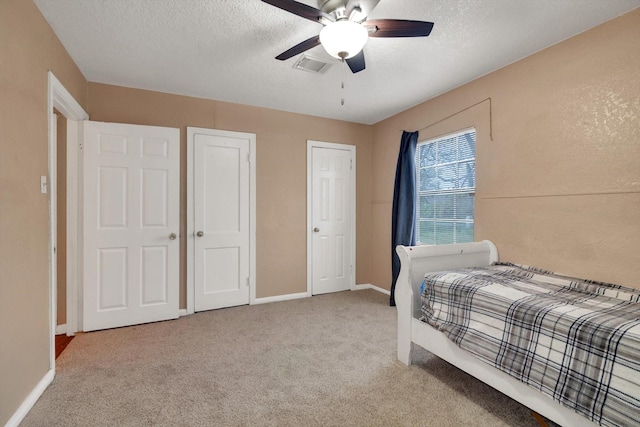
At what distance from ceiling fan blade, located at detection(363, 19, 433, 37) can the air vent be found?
0.95 meters

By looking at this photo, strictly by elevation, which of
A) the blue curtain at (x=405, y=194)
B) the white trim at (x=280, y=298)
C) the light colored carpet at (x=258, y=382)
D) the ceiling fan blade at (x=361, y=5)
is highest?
the ceiling fan blade at (x=361, y=5)

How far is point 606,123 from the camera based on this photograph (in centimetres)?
201

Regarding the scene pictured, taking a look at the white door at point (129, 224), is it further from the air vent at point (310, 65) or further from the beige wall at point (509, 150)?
the air vent at point (310, 65)

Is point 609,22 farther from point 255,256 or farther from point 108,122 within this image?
point 108,122

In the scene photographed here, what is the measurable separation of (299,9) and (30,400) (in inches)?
105

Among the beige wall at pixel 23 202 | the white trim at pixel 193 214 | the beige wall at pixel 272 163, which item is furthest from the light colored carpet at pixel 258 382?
the beige wall at pixel 272 163

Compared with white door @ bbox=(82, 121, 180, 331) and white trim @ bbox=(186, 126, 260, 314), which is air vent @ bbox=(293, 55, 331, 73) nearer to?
white trim @ bbox=(186, 126, 260, 314)

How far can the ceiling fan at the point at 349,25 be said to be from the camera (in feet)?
5.14

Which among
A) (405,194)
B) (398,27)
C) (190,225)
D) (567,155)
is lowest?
(190,225)

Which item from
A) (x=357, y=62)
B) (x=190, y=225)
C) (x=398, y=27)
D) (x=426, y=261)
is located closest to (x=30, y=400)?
(x=190, y=225)

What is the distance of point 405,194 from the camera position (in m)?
3.60

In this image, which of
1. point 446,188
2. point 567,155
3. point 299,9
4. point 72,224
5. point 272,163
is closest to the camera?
point 299,9

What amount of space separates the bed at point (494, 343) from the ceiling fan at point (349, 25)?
1.41 meters

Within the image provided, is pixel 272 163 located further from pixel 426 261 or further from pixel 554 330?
pixel 554 330
